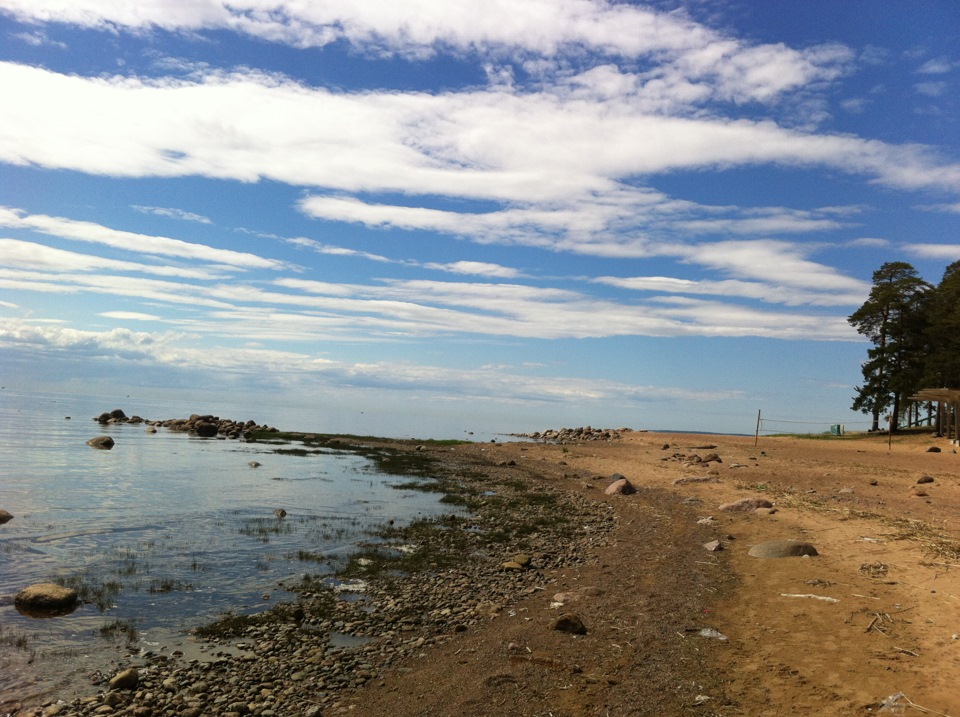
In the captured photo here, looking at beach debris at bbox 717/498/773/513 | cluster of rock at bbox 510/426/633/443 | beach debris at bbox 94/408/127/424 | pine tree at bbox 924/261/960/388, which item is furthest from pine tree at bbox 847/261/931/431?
beach debris at bbox 94/408/127/424

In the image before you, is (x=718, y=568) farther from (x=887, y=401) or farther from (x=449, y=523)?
(x=887, y=401)

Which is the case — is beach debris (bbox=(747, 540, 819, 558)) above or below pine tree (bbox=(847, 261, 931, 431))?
below

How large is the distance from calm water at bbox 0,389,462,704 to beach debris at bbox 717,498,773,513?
12.1m

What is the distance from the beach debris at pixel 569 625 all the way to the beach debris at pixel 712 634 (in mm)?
2156

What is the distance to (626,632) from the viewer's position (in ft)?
35.2

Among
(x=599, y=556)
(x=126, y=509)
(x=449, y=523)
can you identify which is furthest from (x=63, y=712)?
(x=126, y=509)

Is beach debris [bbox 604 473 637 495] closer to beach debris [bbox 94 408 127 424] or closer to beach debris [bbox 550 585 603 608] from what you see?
beach debris [bbox 550 585 603 608]

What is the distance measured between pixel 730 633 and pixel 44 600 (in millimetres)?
14051

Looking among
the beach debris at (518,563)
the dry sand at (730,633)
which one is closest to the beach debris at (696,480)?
the dry sand at (730,633)

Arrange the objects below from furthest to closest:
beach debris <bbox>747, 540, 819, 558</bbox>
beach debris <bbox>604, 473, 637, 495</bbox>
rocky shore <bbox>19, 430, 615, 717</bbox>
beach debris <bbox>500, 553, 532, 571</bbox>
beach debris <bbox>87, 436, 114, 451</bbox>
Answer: beach debris <bbox>87, 436, 114, 451</bbox> < beach debris <bbox>604, 473, 637, 495</bbox> < beach debris <bbox>500, 553, 532, 571</bbox> < beach debris <bbox>747, 540, 819, 558</bbox> < rocky shore <bbox>19, 430, 615, 717</bbox>

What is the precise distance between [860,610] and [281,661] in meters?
10.6

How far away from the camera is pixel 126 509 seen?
77.0 ft

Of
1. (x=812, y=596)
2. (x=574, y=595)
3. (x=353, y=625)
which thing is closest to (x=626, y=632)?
(x=574, y=595)

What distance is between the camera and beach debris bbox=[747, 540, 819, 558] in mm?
14644
